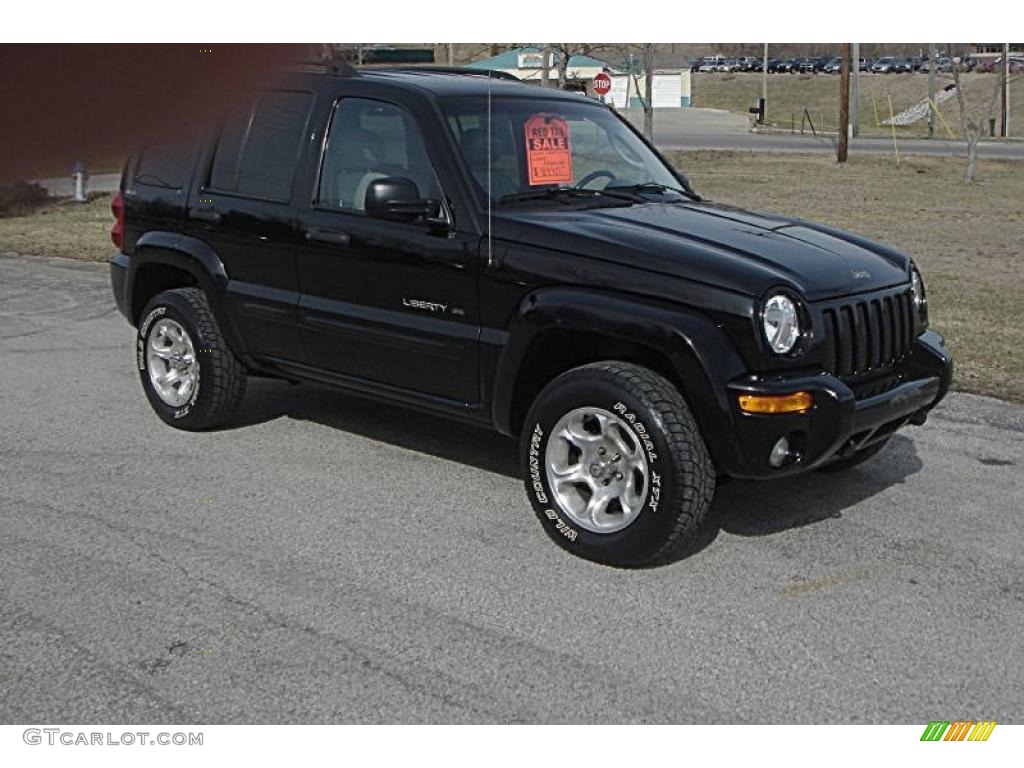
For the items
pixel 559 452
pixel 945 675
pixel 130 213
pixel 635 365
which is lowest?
pixel 945 675

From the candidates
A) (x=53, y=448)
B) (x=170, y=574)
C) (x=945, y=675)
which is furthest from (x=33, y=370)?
(x=945, y=675)

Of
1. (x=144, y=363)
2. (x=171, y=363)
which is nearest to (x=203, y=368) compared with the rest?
(x=171, y=363)

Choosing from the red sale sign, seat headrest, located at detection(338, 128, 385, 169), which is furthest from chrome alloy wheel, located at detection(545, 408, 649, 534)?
seat headrest, located at detection(338, 128, 385, 169)

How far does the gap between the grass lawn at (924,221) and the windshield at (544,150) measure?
169 centimetres

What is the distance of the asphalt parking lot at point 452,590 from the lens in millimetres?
3656

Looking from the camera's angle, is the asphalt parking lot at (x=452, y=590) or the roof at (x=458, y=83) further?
the roof at (x=458, y=83)

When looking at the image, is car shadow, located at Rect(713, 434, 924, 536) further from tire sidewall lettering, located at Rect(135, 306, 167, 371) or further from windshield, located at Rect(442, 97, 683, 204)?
tire sidewall lettering, located at Rect(135, 306, 167, 371)

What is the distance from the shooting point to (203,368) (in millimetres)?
6422

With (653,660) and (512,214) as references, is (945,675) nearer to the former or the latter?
(653,660)

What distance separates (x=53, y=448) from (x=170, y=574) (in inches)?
80.3

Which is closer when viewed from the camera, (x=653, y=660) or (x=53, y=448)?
(x=653, y=660)

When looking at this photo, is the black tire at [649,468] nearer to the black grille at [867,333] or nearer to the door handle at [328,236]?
the black grille at [867,333]

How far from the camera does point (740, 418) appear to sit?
451cm
